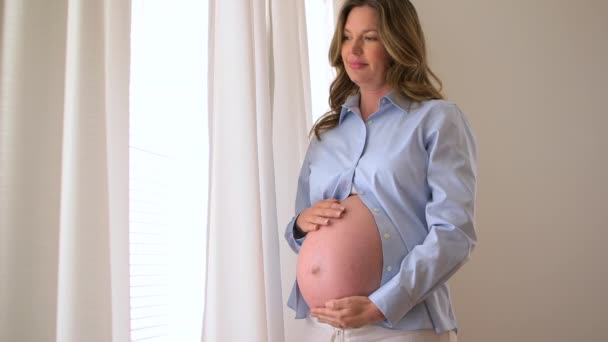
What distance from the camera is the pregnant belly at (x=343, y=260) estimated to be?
109cm

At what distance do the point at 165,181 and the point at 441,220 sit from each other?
2.01 ft

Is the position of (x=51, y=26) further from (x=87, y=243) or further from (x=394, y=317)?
(x=394, y=317)

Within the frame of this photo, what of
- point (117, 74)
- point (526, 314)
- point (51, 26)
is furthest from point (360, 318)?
point (526, 314)

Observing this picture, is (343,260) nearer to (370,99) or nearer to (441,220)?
(441,220)

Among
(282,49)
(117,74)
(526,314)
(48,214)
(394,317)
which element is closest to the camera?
(48,214)

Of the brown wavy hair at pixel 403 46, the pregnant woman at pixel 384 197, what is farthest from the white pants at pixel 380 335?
the brown wavy hair at pixel 403 46

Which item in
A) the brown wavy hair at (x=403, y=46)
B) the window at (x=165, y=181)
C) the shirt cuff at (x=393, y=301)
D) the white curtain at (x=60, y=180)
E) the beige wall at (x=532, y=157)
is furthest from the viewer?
the beige wall at (x=532, y=157)

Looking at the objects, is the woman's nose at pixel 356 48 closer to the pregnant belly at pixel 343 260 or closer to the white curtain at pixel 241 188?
the white curtain at pixel 241 188

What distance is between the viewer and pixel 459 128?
1178 mm

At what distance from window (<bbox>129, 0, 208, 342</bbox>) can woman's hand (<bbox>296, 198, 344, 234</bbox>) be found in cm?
24

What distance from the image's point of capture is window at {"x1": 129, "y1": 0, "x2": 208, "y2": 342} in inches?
44.1

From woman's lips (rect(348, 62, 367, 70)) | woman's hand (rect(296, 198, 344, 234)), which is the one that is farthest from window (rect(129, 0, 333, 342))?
woman's lips (rect(348, 62, 367, 70))

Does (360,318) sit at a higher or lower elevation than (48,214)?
lower

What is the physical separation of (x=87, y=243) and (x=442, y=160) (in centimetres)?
73
